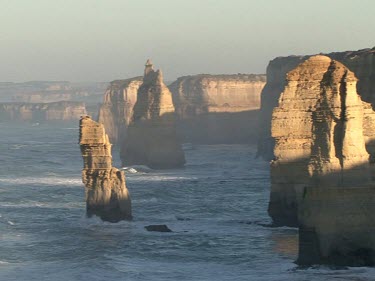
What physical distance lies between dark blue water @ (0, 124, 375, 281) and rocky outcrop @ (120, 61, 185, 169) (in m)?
9.31

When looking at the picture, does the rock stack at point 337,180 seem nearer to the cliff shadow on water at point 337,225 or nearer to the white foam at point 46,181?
the cliff shadow on water at point 337,225

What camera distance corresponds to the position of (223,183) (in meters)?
132

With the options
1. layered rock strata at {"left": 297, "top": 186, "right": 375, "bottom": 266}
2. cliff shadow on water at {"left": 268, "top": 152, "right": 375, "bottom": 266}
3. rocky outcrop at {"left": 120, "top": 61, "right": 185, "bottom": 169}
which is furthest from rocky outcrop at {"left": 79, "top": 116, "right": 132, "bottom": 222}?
rocky outcrop at {"left": 120, "top": 61, "right": 185, "bottom": 169}

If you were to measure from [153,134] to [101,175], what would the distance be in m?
59.3

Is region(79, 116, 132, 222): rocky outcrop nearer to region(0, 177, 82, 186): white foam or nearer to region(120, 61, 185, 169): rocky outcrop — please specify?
region(0, 177, 82, 186): white foam

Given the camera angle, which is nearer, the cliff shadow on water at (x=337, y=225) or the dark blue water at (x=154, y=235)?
the cliff shadow on water at (x=337, y=225)

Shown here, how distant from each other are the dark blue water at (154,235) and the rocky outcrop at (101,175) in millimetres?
1393

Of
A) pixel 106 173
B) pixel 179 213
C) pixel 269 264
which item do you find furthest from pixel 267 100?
pixel 269 264

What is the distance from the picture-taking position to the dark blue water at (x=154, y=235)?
70750 millimetres

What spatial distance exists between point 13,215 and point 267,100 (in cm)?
8313

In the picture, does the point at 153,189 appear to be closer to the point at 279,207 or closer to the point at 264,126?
the point at 279,207

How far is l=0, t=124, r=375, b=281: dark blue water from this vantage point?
70.8 m

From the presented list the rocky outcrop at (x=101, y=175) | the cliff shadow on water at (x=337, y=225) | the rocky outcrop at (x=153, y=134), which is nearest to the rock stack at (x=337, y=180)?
the cliff shadow on water at (x=337, y=225)

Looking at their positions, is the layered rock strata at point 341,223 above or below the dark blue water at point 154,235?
above
